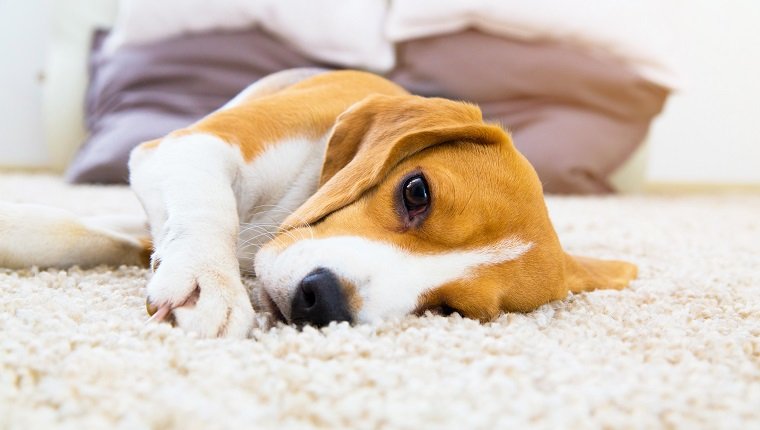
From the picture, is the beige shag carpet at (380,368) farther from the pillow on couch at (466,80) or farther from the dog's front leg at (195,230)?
the pillow on couch at (466,80)

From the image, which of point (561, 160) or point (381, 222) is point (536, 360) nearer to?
point (381, 222)

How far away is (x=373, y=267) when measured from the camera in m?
1.24

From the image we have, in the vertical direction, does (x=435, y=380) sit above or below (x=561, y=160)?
above

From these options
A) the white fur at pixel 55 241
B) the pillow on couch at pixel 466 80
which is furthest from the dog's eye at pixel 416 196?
the pillow on couch at pixel 466 80

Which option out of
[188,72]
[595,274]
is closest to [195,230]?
[595,274]

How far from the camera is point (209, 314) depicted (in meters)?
1.11

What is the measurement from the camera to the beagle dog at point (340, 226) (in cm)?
120

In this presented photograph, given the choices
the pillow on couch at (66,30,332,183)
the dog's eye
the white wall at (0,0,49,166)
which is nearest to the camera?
the dog's eye

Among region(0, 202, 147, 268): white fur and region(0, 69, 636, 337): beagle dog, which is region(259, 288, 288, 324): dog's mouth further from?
region(0, 202, 147, 268): white fur

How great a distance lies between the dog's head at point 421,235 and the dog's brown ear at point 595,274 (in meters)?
0.01

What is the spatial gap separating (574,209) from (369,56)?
1.31 meters

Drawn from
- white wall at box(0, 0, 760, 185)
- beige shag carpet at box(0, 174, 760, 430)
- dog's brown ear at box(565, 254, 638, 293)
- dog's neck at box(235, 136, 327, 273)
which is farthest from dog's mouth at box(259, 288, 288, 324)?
white wall at box(0, 0, 760, 185)

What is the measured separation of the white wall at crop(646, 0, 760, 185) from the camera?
4.96 m

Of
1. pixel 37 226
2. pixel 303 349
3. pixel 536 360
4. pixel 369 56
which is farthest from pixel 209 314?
pixel 369 56
